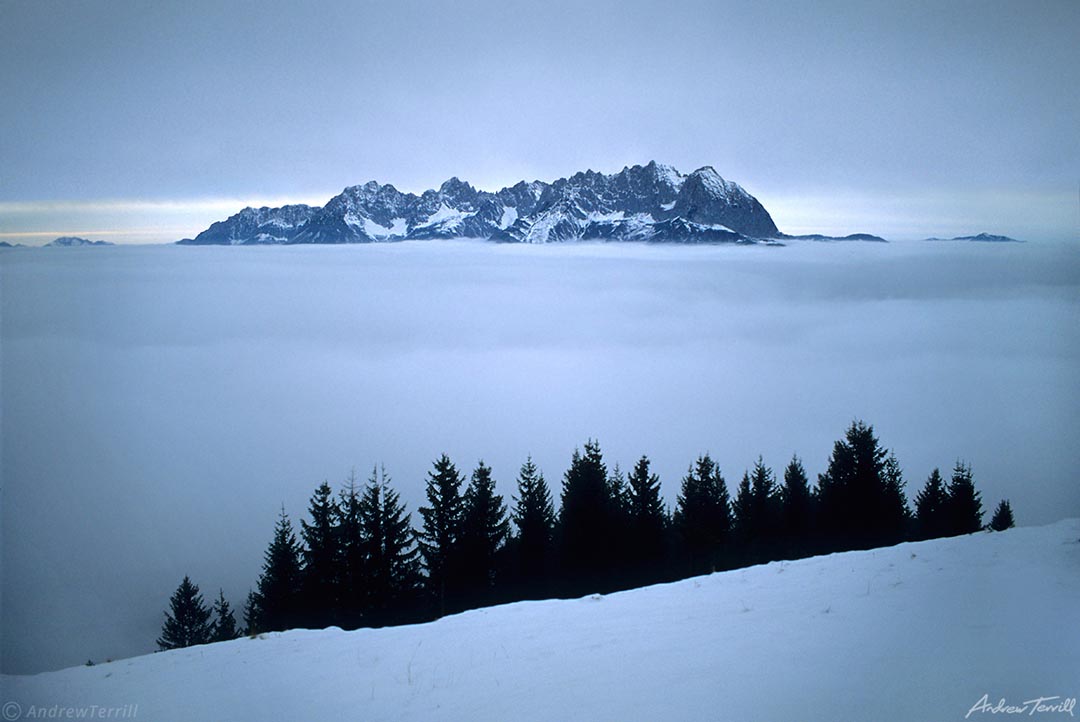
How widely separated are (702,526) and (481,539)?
8.96 meters

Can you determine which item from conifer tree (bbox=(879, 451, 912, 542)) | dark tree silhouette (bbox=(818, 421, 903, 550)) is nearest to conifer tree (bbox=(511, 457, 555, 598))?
dark tree silhouette (bbox=(818, 421, 903, 550))

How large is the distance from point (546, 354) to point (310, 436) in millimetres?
98074

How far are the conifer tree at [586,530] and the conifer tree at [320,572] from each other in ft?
25.2

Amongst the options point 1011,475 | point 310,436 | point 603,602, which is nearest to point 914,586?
point 603,602

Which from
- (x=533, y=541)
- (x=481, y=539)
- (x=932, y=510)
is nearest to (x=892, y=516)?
(x=932, y=510)

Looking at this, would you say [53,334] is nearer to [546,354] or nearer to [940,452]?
[940,452]

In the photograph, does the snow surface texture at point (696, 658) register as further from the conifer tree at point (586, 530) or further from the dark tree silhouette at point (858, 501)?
the dark tree silhouette at point (858, 501)

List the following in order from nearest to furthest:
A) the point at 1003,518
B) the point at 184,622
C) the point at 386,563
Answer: the point at 386,563, the point at 184,622, the point at 1003,518

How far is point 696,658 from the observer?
5004 millimetres

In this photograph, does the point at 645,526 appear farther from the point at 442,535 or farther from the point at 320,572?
the point at 320,572

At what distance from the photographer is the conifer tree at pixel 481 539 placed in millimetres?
16344

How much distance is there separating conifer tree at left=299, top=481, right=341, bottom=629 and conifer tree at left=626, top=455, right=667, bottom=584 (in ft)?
33.2

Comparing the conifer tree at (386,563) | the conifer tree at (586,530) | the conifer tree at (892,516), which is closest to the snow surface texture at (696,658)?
the conifer tree at (386,563)

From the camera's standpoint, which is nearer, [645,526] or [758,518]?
[645,526]
